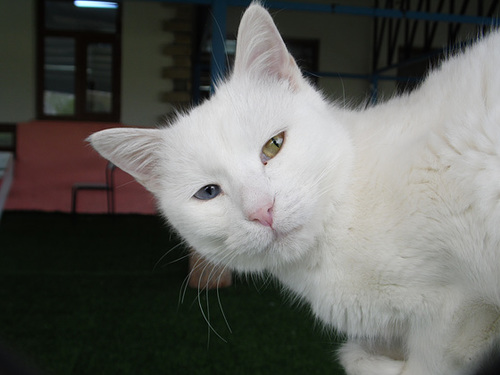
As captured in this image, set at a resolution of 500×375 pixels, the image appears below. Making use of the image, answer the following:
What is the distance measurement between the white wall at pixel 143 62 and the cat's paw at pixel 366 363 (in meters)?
6.03

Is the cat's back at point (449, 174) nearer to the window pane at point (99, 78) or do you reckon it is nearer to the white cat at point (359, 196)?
the white cat at point (359, 196)

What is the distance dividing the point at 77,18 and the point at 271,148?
6.78 metres

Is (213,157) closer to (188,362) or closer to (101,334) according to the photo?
(188,362)

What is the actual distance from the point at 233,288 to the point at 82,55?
16.9ft

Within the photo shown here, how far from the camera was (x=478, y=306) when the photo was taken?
2.68ft

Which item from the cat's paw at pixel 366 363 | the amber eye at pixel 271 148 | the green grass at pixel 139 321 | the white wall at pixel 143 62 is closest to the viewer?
the cat's paw at pixel 366 363

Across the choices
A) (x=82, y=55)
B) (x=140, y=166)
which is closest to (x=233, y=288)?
(x=140, y=166)

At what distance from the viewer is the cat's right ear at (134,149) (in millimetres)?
1232

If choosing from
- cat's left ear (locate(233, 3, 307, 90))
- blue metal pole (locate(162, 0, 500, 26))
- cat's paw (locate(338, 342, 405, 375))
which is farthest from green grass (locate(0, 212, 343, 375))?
blue metal pole (locate(162, 0, 500, 26))

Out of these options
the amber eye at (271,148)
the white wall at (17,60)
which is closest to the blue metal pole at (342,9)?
the amber eye at (271,148)

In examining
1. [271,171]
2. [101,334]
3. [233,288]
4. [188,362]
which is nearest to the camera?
[271,171]

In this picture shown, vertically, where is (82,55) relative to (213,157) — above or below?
above

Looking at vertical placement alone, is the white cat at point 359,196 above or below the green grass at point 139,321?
above

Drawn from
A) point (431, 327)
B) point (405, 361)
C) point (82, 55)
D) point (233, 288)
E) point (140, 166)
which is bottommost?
point (233, 288)
